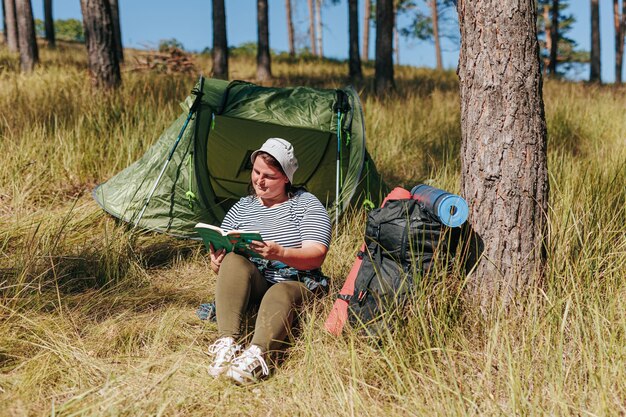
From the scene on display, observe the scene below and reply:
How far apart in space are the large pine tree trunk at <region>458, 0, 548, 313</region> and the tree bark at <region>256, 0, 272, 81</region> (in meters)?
10.0

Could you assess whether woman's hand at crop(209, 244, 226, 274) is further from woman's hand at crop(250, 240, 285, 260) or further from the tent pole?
the tent pole

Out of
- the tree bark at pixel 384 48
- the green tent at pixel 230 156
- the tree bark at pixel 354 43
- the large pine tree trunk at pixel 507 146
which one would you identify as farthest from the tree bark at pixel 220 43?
the large pine tree trunk at pixel 507 146

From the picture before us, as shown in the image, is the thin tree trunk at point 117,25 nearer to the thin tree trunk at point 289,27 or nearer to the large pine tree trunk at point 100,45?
the large pine tree trunk at point 100,45

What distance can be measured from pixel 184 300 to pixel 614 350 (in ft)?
7.21

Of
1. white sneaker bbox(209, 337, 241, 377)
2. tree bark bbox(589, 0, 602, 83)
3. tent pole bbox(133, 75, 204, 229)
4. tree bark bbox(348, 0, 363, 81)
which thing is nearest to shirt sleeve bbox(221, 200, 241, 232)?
white sneaker bbox(209, 337, 241, 377)

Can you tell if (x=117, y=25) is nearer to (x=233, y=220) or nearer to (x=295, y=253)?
(x=233, y=220)

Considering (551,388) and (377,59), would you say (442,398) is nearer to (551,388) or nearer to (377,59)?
(551,388)

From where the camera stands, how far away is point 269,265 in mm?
2828

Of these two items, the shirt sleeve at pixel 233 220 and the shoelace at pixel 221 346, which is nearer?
the shoelace at pixel 221 346

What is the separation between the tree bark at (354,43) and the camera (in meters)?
13.3

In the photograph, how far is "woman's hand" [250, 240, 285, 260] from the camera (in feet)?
8.21

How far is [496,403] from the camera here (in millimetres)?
1722

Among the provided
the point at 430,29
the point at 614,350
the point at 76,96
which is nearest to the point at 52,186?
the point at 76,96

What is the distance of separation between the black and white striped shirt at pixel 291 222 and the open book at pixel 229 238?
0.58ft
